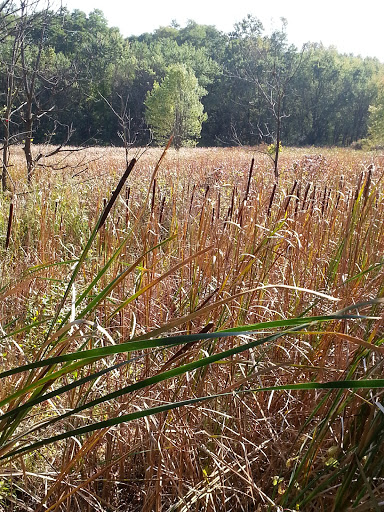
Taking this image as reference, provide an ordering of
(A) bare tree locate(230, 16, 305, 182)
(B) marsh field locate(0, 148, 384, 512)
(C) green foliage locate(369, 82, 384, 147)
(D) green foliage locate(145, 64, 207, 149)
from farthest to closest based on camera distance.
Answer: (C) green foliage locate(369, 82, 384, 147) → (D) green foliage locate(145, 64, 207, 149) → (A) bare tree locate(230, 16, 305, 182) → (B) marsh field locate(0, 148, 384, 512)

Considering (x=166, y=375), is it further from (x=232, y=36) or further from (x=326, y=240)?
(x=232, y=36)

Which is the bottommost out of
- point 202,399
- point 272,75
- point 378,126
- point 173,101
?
point 202,399

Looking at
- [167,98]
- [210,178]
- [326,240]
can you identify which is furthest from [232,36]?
[326,240]

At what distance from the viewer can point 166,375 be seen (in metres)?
0.40

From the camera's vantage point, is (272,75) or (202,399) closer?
(202,399)

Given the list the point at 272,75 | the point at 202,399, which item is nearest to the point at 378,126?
the point at 272,75

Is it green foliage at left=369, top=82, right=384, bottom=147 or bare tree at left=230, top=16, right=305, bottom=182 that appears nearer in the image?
bare tree at left=230, top=16, right=305, bottom=182

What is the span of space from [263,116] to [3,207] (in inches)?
1663

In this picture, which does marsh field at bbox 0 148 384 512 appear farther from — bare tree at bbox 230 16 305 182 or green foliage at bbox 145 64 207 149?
green foliage at bbox 145 64 207 149

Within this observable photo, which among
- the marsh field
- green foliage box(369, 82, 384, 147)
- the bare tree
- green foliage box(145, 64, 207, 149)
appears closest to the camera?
the marsh field

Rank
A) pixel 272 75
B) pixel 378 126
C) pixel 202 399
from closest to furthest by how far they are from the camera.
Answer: pixel 202 399
pixel 272 75
pixel 378 126

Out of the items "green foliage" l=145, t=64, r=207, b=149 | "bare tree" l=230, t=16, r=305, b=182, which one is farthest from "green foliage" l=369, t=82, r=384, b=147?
"bare tree" l=230, t=16, r=305, b=182

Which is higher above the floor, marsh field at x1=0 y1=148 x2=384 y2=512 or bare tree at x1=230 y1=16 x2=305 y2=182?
bare tree at x1=230 y1=16 x2=305 y2=182

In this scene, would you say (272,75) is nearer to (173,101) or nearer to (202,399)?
(202,399)
